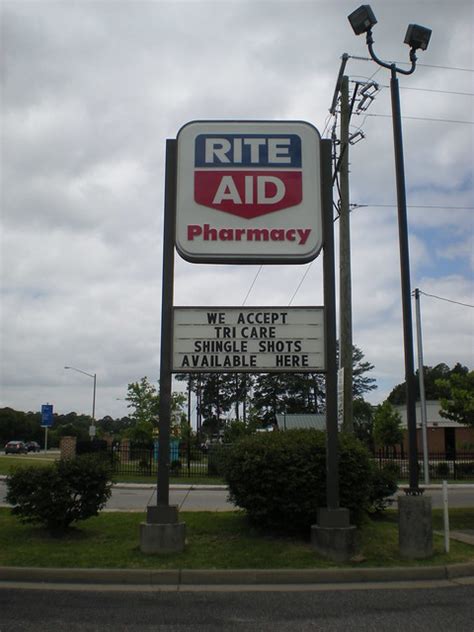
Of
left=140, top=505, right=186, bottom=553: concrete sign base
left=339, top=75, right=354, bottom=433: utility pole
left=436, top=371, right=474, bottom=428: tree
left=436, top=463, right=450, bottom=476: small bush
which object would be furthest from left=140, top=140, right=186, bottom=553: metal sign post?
left=436, top=463, right=450, bottom=476: small bush

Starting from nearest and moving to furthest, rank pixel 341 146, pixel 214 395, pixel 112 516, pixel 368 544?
pixel 368 544, pixel 112 516, pixel 341 146, pixel 214 395

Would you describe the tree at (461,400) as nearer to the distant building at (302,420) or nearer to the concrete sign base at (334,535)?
the concrete sign base at (334,535)

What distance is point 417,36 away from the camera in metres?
10.1

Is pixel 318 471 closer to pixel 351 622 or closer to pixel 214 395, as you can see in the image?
pixel 351 622

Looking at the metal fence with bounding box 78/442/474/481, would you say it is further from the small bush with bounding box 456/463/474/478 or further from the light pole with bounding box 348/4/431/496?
the light pole with bounding box 348/4/431/496

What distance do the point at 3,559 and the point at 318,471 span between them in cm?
448

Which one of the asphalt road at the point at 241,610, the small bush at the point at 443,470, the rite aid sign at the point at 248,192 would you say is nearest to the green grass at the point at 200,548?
the asphalt road at the point at 241,610

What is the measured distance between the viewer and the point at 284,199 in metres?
10.3

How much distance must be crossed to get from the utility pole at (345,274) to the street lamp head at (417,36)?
20.4ft

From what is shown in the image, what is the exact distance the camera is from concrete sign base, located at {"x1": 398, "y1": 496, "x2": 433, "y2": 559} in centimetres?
878

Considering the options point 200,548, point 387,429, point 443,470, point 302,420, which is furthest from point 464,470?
point 200,548

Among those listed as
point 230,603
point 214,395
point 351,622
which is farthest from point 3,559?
point 214,395

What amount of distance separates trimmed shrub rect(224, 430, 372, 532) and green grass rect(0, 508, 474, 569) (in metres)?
0.40

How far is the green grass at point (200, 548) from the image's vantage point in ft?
27.3
